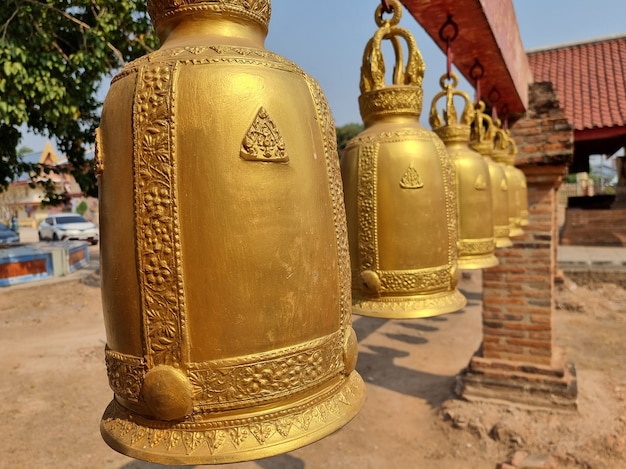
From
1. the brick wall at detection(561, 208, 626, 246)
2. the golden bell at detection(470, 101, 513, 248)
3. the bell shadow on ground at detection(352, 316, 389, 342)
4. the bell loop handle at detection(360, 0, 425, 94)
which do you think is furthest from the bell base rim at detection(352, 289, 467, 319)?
the brick wall at detection(561, 208, 626, 246)

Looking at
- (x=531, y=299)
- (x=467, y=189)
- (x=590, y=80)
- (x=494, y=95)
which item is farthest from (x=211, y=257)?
(x=590, y=80)

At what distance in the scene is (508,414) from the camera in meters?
4.39

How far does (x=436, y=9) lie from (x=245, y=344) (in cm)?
175

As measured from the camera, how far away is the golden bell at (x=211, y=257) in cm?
81

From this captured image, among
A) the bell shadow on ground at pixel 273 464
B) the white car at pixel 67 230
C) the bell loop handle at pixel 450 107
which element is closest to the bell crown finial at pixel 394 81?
the bell loop handle at pixel 450 107

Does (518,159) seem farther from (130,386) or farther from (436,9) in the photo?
(130,386)

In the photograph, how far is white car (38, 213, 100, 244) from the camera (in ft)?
61.3

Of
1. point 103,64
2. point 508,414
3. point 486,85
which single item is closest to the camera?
point 486,85

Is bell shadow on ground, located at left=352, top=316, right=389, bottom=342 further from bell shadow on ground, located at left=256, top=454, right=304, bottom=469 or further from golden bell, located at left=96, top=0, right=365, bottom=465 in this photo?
golden bell, located at left=96, top=0, right=365, bottom=465

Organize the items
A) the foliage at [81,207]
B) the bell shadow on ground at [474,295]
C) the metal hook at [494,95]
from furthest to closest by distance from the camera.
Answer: the foliage at [81,207], the bell shadow on ground at [474,295], the metal hook at [494,95]

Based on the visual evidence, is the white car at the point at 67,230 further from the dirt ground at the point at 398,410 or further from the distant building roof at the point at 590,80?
the distant building roof at the point at 590,80

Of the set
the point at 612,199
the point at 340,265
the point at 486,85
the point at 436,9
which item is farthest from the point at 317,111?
the point at 612,199

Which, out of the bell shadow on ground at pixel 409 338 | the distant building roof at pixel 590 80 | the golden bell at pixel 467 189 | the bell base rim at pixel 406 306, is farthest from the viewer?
the distant building roof at pixel 590 80

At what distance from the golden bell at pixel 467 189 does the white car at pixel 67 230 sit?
18.8m
